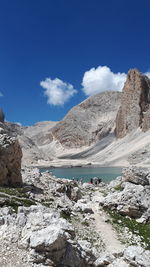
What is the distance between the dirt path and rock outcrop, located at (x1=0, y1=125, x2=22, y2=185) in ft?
28.7

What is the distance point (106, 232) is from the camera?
2056 centimetres

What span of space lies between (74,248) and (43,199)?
519 inches

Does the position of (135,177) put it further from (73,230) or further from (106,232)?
(73,230)

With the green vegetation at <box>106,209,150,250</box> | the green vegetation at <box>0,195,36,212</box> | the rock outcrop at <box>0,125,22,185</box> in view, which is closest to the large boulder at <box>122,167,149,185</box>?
the green vegetation at <box>106,209,150,250</box>

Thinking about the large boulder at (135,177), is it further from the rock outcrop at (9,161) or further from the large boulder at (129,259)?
the large boulder at (129,259)

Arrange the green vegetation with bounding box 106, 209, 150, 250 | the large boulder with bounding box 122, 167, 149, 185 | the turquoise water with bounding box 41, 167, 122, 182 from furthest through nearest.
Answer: the turquoise water with bounding box 41, 167, 122, 182, the large boulder with bounding box 122, 167, 149, 185, the green vegetation with bounding box 106, 209, 150, 250

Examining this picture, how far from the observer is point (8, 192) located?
23.5 meters

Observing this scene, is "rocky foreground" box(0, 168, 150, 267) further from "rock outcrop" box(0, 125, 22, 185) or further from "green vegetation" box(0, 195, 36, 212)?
"rock outcrop" box(0, 125, 22, 185)

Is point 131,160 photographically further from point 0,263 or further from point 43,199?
point 0,263

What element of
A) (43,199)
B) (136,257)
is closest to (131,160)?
(43,199)

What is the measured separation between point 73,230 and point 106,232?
6.60 meters

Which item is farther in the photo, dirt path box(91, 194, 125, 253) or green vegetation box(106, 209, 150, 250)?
green vegetation box(106, 209, 150, 250)

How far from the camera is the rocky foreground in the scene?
40.9 feet

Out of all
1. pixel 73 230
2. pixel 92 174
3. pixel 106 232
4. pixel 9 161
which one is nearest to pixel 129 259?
pixel 73 230
